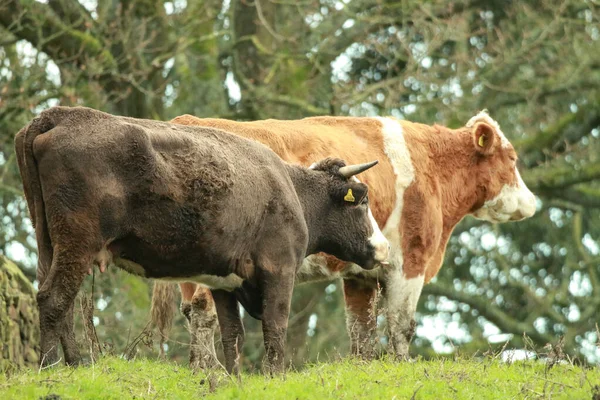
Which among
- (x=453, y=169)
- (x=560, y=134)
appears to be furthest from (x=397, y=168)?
(x=560, y=134)

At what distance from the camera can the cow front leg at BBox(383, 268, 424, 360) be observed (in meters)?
12.8

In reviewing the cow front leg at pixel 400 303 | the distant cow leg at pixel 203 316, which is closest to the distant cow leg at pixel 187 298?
the distant cow leg at pixel 203 316

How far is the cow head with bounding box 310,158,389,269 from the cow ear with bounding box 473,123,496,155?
10.7 feet

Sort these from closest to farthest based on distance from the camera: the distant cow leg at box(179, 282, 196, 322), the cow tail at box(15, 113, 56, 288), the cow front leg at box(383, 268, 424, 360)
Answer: the cow tail at box(15, 113, 56, 288)
the distant cow leg at box(179, 282, 196, 322)
the cow front leg at box(383, 268, 424, 360)

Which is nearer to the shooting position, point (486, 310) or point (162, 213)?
point (162, 213)

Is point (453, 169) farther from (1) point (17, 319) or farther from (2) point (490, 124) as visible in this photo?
(1) point (17, 319)

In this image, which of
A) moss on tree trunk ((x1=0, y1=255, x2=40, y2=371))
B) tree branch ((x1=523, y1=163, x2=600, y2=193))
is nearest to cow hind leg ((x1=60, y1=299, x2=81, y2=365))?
moss on tree trunk ((x1=0, y1=255, x2=40, y2=371))

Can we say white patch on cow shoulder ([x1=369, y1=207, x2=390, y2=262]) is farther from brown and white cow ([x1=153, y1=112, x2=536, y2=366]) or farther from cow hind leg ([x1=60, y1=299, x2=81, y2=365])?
cow hind leg ([x1=60, y1=299, x2=81, y2=365])

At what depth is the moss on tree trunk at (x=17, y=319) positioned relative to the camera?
37.4ft

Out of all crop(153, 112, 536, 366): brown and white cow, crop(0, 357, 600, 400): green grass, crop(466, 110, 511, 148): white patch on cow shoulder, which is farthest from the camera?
crop(466, 110, 511, 148): white patch on cow shoulder

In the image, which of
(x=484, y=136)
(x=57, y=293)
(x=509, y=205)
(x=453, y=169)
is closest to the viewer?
(x=57, y=293)

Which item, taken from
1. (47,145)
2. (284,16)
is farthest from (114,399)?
(284,16)

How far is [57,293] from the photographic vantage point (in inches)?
339

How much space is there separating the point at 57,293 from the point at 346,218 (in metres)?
3.34
